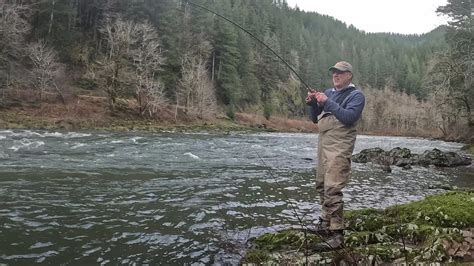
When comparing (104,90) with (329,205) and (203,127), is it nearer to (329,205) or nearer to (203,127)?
(203,127)

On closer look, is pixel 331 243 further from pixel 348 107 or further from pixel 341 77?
pixel 341 77

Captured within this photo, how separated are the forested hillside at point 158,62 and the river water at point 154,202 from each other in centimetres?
1420

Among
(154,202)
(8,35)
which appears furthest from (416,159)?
(8,35)

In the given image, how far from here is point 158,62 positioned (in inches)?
1951

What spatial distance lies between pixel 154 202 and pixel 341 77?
491cm

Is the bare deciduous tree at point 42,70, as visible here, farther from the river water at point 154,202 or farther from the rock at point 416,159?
the rock at point 416,159

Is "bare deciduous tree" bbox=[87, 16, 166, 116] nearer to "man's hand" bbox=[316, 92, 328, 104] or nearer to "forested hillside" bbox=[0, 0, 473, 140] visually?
"forested hillside" bbox=[0, 0, 473, 140]

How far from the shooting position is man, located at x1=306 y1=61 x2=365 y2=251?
6.00 m

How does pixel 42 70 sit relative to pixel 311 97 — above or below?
above

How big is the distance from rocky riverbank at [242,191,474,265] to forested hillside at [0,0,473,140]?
2138cm

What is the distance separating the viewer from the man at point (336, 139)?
6000 mm

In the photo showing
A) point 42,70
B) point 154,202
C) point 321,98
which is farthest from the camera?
point 42,70

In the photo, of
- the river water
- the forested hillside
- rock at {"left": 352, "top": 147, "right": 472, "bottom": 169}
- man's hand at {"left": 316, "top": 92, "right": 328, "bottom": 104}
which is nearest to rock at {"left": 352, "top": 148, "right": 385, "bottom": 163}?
rock at {"left": 352, "top": 147, "right": 472, "bottom": 169}

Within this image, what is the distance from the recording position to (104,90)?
50.0m
